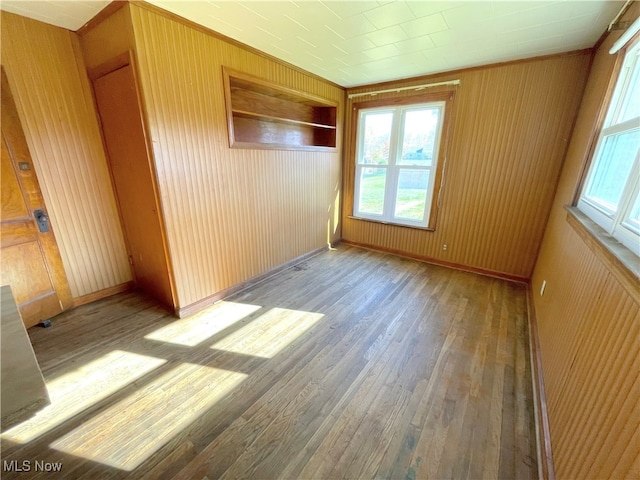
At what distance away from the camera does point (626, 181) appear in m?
1.32

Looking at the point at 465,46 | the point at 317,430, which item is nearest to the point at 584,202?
the point at 465,46

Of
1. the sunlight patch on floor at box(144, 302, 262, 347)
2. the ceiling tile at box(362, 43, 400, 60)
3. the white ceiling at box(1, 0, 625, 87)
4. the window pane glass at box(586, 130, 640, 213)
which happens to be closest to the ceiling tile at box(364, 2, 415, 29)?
the white ceiling at box(1, 0, 625, 87)

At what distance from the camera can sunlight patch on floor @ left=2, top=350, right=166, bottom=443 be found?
1.42 m

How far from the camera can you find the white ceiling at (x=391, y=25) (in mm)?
1818

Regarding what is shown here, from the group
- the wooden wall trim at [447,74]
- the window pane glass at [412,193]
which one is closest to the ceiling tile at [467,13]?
the wooden wall trim at [447,74]

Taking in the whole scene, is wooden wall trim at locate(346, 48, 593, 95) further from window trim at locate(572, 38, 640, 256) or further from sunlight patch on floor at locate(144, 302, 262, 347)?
sunlight patch on floor at locate(144, 302, 262, 347)

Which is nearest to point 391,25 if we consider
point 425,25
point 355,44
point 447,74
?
point 425,25

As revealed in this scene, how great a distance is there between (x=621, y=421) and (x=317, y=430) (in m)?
1.25

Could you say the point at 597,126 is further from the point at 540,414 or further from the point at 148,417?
the point at 148,417

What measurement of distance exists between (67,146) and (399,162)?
3.80 m

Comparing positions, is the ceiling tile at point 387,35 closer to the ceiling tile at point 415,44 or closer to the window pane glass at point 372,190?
the ceiling tile at point 415,44

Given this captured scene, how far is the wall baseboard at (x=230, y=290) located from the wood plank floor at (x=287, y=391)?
127mm

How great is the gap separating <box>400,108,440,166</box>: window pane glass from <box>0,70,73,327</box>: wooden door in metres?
4.04

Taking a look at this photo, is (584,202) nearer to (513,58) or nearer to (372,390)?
(513,58)
